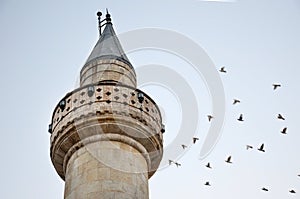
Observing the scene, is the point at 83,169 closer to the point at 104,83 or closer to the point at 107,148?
the point at 107,148

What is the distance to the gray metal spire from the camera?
34.0 feet

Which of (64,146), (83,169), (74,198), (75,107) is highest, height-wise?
(75,107)

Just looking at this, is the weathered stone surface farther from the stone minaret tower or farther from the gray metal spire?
the gray metal spire

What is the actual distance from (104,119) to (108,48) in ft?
7.94

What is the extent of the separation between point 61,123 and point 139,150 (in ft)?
4.69

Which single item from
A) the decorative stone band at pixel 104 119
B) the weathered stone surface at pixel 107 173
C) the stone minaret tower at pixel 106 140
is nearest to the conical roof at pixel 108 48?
the stone minaret tower at pixel 106 140

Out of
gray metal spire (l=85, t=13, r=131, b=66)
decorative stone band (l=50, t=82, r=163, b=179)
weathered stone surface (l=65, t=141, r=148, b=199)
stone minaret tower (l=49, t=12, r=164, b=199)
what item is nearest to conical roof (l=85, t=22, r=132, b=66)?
gray metal spire (l=85, t=13, r=131, b=66)

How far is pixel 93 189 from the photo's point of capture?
308 inches

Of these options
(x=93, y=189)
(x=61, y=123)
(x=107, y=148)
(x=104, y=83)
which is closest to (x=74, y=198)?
(x=93, y=189)

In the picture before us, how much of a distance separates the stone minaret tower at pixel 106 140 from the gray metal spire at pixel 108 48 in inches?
26.8

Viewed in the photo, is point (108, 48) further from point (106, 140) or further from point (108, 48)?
point (106, 140)

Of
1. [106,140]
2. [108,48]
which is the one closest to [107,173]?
[106,140]

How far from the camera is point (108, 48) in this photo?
10703 mm

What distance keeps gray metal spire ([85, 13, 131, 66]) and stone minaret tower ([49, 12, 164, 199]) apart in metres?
0.68
